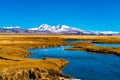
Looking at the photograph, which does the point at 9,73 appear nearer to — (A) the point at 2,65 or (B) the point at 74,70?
(A) the point at 2,65

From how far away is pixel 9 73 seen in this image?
145 feet

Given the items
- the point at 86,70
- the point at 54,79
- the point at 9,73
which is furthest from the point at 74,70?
the point at 9,73

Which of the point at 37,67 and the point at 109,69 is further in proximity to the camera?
the point at 109,69

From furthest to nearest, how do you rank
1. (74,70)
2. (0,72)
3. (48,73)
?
(74,70)
(48,73)
(0,72)

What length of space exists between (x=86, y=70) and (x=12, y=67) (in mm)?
15857

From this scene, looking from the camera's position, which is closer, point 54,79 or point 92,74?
point 54,79

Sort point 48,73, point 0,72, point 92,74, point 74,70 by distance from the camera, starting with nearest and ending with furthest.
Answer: point 0,72 → point 48,73 → point 92,74 → point 74,70

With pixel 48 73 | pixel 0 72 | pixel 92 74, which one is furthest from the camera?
pixel 92 74

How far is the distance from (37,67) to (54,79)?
4.84 m

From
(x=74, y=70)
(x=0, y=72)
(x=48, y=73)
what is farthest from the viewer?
(x=74, y=70)

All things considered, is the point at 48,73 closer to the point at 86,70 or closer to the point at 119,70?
the point at 86,70

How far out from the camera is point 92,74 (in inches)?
2013

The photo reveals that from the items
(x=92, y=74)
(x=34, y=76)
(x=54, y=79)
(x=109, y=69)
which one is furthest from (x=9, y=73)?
(x=109, y=69)

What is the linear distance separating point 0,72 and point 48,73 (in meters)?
7.89
